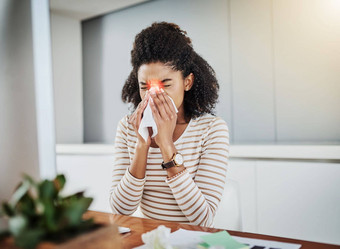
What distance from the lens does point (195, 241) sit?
0.68 m

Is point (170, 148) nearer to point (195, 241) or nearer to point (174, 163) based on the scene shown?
point (174, 163)

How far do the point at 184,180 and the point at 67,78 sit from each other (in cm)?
232

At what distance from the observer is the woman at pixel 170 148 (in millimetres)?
1088

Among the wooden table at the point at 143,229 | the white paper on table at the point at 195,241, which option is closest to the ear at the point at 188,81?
the wooden table at the point at 143,229

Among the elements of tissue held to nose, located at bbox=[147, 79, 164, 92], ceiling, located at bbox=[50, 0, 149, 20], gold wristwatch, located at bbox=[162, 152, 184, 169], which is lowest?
gold wristwatch, located at bbox=[162, 152, 184, 169]

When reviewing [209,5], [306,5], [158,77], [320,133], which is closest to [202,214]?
[158,77]

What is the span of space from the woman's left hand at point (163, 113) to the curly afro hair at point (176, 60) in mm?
121

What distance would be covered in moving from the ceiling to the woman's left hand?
1868mm

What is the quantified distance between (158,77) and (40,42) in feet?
2.33

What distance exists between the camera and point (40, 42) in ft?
1.55

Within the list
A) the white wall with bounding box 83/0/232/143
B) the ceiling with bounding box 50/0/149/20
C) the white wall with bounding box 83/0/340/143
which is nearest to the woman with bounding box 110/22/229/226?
the white wall with bounding box 83/0/340/143

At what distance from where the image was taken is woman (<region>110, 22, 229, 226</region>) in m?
1.09

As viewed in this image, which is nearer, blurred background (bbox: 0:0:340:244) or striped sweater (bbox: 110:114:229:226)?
blurred background (bbox: 0:0:340:244)

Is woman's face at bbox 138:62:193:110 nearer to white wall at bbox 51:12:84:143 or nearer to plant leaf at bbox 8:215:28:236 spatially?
plant leaf at bbox 8:215:28:236
